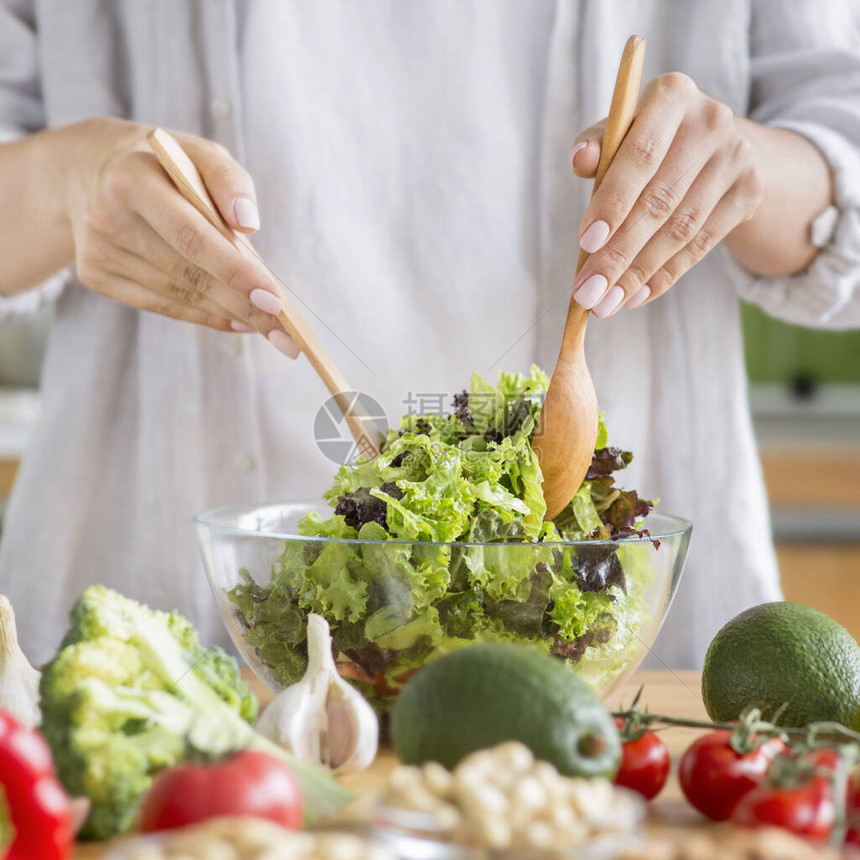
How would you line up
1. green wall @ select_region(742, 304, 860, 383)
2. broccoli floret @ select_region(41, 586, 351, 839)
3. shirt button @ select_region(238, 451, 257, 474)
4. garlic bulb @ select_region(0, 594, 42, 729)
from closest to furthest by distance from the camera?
1. broccoli floret @ select_region(41, 586, 351, 839)
2. garlic bulb @ select_region(0, 594, 42, 729)
3. shirt button @ select_region(238, 451, 257, 474)
4. green wall @ select_region(742, 304, 860, 383)

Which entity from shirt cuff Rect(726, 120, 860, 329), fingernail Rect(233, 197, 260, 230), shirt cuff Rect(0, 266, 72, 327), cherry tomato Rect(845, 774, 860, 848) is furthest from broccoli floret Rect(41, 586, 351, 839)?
shirt cuff Rect(726, 120, 860, 329)

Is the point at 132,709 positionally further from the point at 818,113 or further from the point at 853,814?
the point at 818,113

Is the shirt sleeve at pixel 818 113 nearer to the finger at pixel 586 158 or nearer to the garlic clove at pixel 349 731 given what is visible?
the finger at pixel 586 158

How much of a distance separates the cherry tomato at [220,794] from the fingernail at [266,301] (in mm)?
501

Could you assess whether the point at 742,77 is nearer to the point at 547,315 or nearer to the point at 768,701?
the point at 547,315

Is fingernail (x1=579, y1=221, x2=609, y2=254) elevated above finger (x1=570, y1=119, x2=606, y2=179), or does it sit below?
below

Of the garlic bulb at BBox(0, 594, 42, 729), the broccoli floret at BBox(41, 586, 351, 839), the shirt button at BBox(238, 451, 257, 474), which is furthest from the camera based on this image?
the shirt button at BBox(238, 451, 257, 474)

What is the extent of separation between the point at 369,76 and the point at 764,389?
3153 millimetres

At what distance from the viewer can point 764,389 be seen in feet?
13.4

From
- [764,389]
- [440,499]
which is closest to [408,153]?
[440,499]

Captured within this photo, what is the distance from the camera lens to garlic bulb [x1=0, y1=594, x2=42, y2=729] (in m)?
0.67

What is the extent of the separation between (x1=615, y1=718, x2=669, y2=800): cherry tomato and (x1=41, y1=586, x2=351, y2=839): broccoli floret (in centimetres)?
17

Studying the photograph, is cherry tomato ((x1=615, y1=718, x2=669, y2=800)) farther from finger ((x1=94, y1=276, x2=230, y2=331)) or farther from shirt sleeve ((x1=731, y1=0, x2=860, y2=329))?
shirt sleeve ((x1=731, y1=0, x2=860, y2=329))

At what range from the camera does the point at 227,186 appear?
36.9 inches
